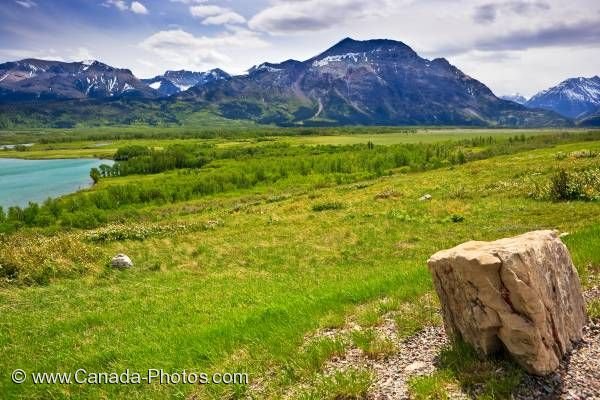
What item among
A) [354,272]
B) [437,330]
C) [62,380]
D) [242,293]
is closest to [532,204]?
[354,272]

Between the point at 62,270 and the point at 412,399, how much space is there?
83.3ft

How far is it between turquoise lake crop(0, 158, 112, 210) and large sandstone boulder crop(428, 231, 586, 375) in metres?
116

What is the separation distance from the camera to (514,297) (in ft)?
26.3

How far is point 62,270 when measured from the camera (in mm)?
27375

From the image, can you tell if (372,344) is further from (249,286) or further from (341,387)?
(249,286)

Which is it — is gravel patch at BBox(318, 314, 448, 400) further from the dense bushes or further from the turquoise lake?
the turquoise lake

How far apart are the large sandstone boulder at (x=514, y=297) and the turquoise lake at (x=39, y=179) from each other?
116 meters

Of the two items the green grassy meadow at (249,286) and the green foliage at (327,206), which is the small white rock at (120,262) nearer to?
the green grassy meadow at (249,286)

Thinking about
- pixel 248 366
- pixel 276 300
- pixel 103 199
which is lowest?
pixel 103 199

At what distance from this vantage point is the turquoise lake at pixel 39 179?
373 feet


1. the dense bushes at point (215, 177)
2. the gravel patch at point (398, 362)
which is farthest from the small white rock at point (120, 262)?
the dense bushes at point (215, 177)

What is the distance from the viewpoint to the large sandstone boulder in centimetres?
796

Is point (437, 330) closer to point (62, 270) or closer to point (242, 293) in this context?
point (242, 293)

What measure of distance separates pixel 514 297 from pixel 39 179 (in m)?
161
